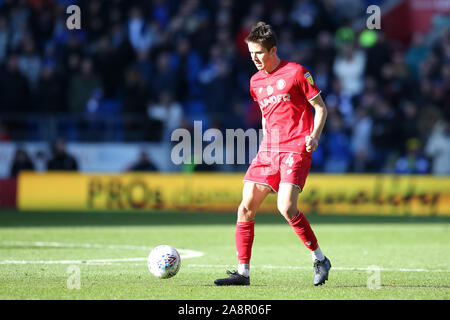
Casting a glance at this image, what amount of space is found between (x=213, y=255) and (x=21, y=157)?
34.8 feet

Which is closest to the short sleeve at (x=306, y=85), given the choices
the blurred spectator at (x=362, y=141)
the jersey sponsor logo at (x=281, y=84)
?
the jersey sponsor logo at (x=281, y=84)

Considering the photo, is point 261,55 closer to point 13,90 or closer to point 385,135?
point 385,135

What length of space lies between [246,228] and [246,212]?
150 millimetres

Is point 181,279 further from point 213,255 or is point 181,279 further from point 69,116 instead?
point 69,116

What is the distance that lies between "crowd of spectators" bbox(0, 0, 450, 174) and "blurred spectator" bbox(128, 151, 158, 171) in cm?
81

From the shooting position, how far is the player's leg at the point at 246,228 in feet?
26.0

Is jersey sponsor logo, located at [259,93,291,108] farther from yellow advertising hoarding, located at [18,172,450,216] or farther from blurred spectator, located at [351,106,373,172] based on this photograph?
blurred spectator, located at [351,106,373,172]

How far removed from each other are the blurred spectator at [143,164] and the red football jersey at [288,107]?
11954mm

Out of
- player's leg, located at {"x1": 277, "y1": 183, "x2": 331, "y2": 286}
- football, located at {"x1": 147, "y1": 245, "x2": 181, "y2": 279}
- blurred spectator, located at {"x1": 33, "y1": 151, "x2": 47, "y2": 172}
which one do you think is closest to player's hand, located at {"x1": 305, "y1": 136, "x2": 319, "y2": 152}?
player's leg, located at {"x1": 277, "y1": 183, "x2": 331, "y2": 286}

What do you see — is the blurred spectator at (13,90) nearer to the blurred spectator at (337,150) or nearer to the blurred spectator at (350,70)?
the blurred spectator at (337,150)

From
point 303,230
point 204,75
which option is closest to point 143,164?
point 204,75

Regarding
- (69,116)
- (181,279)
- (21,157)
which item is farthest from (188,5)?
(181,279)

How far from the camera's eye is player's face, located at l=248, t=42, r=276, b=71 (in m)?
7.98
